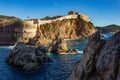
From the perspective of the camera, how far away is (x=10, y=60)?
102 m

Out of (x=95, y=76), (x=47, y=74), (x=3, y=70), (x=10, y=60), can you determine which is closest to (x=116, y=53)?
(x=95, y=76)

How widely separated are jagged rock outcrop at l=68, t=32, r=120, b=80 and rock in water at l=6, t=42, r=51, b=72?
53.8m

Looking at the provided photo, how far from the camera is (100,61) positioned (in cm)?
3014

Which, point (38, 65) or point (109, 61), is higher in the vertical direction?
point (109, 61)

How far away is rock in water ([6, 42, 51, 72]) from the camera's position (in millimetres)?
90488

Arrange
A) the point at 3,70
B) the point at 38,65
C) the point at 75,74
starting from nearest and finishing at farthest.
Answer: the point at 75,74 < the point at 3,70 < the point at 38,65

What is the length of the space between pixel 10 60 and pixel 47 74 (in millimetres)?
26541

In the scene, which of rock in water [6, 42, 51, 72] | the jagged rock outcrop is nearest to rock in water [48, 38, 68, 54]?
rock in water [6, 42, 51, 72]

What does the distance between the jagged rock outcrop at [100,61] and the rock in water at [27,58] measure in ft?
176

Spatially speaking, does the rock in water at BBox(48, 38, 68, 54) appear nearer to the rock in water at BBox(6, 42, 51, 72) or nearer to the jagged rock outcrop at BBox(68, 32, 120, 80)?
the rock in water at BBox(6, 42, 51, 72)

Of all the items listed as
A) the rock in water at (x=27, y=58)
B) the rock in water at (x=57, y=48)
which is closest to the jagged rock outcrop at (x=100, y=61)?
the rock in water at (x=27, y=58)

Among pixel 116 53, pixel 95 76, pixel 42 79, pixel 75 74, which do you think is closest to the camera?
pixel 116 53

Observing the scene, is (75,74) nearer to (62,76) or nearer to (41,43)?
(62,76)

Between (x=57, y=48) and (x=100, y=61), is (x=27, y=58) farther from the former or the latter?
(x=100, y=61)
